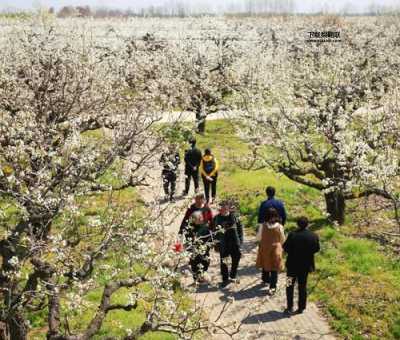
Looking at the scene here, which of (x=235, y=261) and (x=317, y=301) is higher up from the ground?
(x=235, y=261)

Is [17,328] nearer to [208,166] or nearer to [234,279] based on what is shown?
[234,279]

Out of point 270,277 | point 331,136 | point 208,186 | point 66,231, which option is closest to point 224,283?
point 270,277

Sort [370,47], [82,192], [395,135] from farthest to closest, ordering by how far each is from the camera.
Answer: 1. [370,47]
2. [395,135]
3. [82,192]

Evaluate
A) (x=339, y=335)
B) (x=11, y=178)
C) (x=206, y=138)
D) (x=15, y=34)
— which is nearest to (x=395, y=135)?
(x=339, y=335)

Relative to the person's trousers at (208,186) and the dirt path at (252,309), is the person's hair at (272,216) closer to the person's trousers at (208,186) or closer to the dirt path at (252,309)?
the dirt path at (252,309)

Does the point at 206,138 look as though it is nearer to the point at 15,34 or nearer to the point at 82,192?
the point at 15,34

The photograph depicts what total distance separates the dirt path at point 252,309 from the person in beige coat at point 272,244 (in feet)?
1.61

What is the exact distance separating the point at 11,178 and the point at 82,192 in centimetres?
179

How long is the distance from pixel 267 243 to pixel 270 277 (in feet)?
3.76

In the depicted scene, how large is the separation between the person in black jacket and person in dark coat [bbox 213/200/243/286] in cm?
131

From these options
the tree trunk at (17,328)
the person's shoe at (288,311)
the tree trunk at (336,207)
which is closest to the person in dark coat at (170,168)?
the tree trunk at (336,207)

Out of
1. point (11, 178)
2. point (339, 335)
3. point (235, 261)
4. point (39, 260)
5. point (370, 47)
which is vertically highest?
point (370, 47)

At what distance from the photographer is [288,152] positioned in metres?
15.4

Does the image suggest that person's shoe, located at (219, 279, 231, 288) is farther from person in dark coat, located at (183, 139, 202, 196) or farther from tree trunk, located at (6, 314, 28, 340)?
person in dark coat, located at (183, 139, 202, 196)
